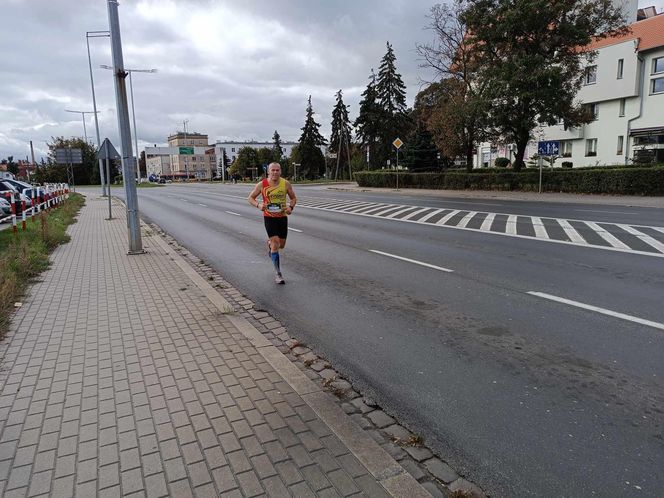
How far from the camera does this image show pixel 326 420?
3418mm

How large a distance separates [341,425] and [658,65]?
49.0 metres

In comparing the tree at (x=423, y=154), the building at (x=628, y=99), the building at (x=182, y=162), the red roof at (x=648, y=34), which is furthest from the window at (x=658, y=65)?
the building at (x=182, y=162)

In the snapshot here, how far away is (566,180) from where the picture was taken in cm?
2658

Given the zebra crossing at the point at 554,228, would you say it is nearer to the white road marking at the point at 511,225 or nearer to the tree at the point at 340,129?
the white road marking at the point at 511,225

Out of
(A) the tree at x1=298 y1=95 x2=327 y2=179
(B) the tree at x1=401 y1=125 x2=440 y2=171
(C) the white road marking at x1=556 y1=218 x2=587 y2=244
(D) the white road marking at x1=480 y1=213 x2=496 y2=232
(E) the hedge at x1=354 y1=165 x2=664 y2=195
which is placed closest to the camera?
(C) the white road marking at x1=556 y1=218 x2=587 y2=244

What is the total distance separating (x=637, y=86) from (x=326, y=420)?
162 ft

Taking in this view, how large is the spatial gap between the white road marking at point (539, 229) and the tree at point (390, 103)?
2082 inches

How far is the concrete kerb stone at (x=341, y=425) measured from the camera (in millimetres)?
2762

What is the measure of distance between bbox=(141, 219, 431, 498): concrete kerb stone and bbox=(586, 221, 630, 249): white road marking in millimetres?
8613

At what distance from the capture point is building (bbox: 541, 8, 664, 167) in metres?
40.6

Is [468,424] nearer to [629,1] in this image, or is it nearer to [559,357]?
[559,357]

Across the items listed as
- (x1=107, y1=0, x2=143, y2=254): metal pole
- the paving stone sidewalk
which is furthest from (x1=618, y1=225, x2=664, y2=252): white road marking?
(x1=107, y1=0, x2=143, y2=254): metal pole

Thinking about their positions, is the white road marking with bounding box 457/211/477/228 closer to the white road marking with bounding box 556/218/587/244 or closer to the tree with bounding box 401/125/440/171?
the white road marking with bounding box 556/218/587/244

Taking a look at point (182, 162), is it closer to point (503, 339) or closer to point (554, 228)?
point (554, 228)
